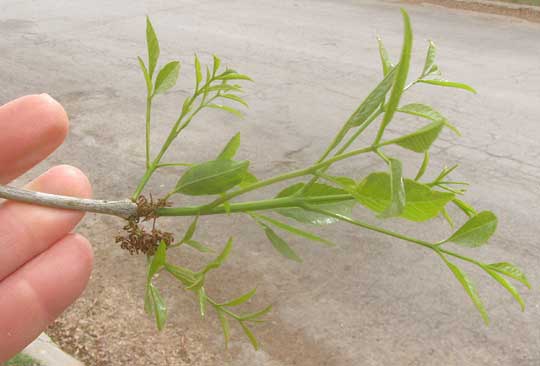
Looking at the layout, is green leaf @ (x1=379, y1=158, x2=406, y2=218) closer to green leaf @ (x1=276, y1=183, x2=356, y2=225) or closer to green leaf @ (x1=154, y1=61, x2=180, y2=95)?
green leaf @ (x1=276, y1=183, x2=356, y2=225)

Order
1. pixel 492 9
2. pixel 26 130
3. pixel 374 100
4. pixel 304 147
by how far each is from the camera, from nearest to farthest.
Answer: pixel 374 100, pixel 26 130, pixel 304 147, pixel 492 9

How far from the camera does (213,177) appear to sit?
0.92 m

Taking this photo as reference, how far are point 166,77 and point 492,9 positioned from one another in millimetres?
10187

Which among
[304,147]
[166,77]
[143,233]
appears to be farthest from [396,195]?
[304,147]

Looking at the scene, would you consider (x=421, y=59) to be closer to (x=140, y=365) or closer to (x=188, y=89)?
(x=188, y=89)

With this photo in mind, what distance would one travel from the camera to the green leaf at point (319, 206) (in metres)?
0.86

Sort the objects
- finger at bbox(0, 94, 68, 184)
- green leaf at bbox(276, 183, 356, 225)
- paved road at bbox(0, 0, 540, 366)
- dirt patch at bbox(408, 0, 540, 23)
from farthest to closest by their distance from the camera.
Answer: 1. dirt patch at bbox(408, 0, 540, 23)
2. paved road at bbox(0, 0, 540, 366)
3. finger at bbox(0, 94, 68, 184)
4. green leaf at bbox(276, 183, 356, 225)

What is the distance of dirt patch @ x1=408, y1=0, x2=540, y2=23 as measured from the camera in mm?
9926

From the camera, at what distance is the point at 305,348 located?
341 cm

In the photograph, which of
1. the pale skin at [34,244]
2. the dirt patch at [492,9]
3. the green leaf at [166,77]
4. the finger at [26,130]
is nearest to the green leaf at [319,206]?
the green leaf at [166,77]

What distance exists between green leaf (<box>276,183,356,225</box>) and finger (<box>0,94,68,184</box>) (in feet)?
2.30

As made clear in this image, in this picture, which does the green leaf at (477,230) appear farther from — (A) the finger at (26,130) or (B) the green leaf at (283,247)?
(A) the finger at (26,130)

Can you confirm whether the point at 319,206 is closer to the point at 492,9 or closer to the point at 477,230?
the point at 477,230

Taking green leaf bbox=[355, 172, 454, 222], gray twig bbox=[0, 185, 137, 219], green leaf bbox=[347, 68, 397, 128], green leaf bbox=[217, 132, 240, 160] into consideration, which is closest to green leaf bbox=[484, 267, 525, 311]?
green leaf bbox=[355, 172, 454, 222]
